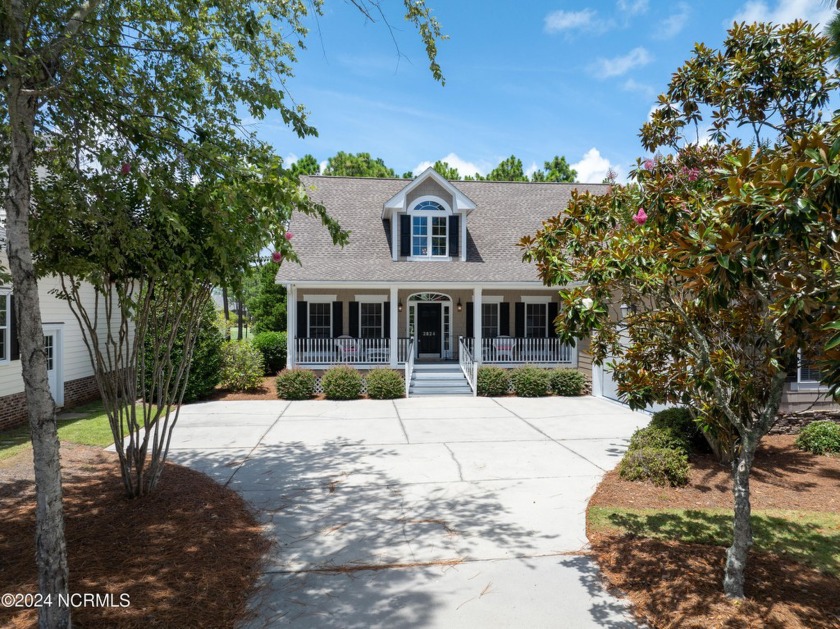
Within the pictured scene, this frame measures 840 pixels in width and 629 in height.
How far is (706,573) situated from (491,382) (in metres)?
11.0

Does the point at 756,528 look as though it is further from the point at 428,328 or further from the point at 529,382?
the point at 428,328

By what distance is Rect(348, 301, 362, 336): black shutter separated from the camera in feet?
57.9

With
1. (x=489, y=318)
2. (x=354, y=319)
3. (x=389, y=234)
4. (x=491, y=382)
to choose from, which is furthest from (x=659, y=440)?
(x=389, y=234)

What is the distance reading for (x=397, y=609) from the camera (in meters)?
3.91

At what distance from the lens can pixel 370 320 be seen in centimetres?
1783

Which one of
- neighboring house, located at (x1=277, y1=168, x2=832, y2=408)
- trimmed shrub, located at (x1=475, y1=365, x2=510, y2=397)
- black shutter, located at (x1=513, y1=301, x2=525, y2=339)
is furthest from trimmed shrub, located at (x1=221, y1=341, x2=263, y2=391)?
black shutter, located at (x1=513, y1=301, x2=525, y2=339)

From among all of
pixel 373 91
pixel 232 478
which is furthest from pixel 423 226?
pixel 232 478

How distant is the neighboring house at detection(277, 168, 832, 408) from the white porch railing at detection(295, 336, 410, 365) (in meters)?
0.04

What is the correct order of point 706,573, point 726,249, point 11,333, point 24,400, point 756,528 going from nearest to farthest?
1. point 726,249
2. point 706,573
3. point 756,528
4. point 11,333
5. point 24,400

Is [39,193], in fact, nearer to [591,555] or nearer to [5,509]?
[5,509]

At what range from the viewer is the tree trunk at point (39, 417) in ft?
10.8

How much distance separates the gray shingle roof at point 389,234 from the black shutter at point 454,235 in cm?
51

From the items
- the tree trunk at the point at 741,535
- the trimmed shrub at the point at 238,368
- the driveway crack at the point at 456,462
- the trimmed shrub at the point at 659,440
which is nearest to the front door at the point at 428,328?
the trimmed shrub at the point at 238,368

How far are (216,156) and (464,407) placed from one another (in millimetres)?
9792
